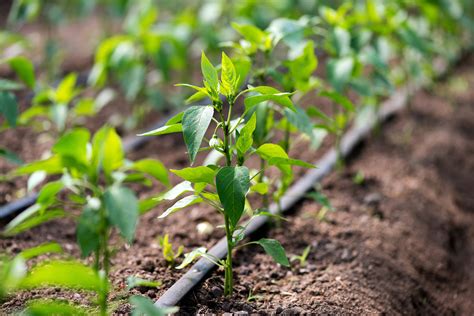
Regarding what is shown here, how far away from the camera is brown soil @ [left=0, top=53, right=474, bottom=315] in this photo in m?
2.30

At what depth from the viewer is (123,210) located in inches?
68.2

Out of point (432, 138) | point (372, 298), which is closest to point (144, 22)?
point (432, 138)

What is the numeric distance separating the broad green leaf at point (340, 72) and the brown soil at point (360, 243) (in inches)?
24.9

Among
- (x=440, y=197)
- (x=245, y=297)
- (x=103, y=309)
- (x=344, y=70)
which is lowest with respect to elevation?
(x=440, y=197)

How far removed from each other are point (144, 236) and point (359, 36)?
5.47ft

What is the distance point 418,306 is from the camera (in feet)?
8.46

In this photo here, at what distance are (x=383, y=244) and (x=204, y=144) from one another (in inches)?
54.3

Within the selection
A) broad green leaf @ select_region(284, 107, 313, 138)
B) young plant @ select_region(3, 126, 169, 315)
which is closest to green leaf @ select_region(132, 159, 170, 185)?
young plant @ select_region(3, 126, 169, 315)

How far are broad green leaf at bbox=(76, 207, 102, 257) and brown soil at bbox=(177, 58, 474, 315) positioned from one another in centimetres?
48

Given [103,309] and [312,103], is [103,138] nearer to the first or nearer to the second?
[103,309]

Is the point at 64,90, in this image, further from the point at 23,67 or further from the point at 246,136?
the point at 246,136

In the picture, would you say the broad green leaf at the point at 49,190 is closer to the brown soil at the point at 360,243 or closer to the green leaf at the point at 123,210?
the green leaf at the point at 123,210

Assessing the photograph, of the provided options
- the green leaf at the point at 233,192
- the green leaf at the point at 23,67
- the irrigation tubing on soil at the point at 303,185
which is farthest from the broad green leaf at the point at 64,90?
the green leaf at the point at 233,192

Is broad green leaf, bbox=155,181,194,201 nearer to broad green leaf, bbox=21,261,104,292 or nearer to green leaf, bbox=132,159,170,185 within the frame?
green leaf, bbox=132,159,170,185
